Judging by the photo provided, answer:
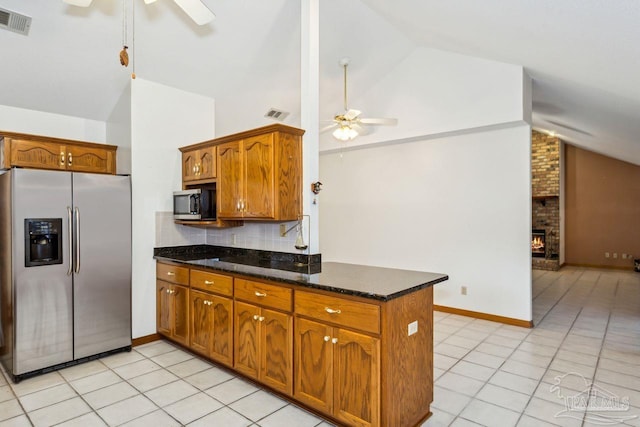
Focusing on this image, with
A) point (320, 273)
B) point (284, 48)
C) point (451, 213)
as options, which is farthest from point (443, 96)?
point (320, 273)

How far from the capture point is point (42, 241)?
125 inches

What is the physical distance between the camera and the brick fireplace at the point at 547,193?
846 cm

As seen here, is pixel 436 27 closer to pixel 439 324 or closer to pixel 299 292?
pixel 299 292

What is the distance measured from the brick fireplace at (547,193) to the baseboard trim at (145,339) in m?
8.41

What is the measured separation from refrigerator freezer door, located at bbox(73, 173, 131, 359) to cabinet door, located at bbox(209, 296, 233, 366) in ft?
3.73

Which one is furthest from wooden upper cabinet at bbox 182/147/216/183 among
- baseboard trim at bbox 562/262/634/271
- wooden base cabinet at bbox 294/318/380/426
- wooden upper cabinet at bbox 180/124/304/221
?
baseboard trim at bbox 562/262/634/271

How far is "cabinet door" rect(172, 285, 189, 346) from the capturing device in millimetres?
3551

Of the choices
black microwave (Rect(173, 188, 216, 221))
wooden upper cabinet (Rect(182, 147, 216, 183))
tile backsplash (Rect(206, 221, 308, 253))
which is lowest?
tile backsplash (Rect(206, 221, 308, 253))

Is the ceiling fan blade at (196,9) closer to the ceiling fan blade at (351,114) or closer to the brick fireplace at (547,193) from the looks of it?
the ceiling fan blade at (351,114)

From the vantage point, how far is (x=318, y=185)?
336cm

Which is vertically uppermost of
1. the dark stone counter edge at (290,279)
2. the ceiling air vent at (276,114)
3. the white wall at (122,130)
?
the ceiling air vent at (276,114)

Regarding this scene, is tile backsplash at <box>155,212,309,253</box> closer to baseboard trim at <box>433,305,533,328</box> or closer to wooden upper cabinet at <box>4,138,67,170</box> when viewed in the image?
wooden upper cabinet at <box>4,138,67,170</box>

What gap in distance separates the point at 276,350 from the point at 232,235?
75.0 inches

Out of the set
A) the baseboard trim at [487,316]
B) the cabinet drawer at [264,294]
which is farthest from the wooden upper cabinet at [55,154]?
the baseboard trim at [487,316]
